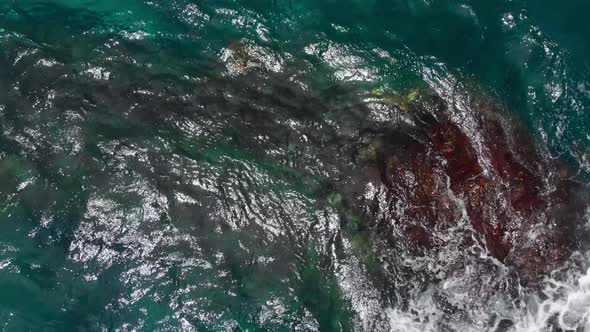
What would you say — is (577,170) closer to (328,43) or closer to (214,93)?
(328,43)

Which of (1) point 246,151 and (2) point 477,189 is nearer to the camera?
(2) point 477,189

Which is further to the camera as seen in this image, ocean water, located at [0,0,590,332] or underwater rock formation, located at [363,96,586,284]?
underwater rock formation, located at [363,96,586,284]

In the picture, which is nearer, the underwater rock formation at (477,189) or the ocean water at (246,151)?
the ocean water at (246,151)

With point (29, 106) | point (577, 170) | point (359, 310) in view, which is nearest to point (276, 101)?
point (359, 310)
